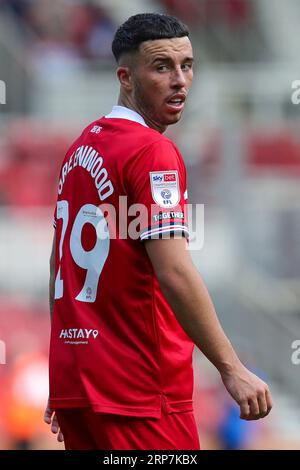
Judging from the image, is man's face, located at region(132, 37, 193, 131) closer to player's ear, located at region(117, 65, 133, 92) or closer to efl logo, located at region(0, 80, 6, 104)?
player's ear, located at region(117, 65, 133, 92)

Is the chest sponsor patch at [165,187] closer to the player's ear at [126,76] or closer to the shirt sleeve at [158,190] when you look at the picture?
the shirt sleeve at [158,190]

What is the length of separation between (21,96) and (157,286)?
846 centimetres

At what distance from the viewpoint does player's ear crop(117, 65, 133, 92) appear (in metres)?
3.02

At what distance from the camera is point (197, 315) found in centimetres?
272

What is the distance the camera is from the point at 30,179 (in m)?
8.64

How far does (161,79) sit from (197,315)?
71 cm

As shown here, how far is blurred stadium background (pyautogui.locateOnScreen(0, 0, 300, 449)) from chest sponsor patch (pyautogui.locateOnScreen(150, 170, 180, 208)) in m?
3.83

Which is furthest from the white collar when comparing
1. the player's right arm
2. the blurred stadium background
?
the blurred stadium background

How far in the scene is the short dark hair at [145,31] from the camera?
2.99m

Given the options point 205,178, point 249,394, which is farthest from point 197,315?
point 205,178

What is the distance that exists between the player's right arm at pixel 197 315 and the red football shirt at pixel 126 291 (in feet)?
0.29

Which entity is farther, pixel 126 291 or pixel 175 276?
pixel 126 291

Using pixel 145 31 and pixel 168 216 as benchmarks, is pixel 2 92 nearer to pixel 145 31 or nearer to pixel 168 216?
pixel 145 31

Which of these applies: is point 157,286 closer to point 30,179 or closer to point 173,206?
point 173,206
